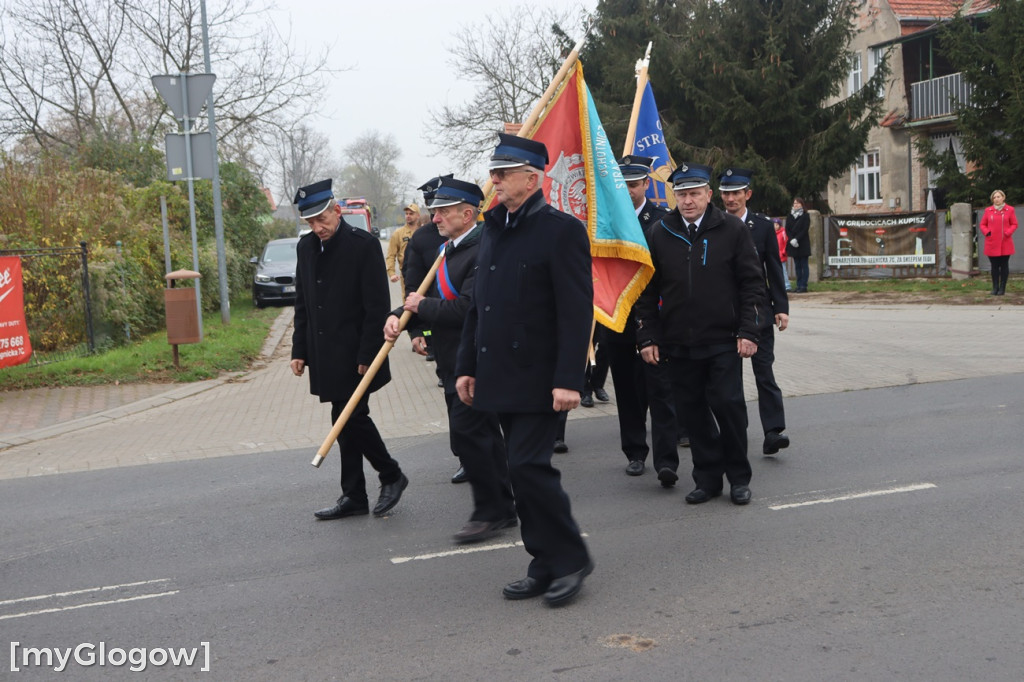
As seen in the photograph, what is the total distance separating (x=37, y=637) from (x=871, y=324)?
13521 mm

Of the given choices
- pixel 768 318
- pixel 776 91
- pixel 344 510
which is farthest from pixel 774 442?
pixel 776 91

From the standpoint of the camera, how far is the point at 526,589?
4648mm

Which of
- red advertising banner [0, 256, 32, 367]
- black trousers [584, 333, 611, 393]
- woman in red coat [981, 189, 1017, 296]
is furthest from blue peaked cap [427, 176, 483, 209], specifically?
woman in red coat [981, 189, 1017, 296]

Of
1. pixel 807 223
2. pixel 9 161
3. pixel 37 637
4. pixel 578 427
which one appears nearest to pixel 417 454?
pixel 578 427

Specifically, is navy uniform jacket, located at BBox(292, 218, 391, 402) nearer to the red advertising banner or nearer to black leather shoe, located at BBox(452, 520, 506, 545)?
black leather shoe, located at BBox(452, 520, 506, 545)

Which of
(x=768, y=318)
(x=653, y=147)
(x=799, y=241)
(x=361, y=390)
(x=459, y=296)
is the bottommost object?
(x=361, y=390)

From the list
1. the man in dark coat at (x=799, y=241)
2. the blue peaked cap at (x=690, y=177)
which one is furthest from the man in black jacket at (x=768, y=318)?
the man in dark coat at (x=799, y=241)

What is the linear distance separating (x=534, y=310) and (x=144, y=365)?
9.12 m

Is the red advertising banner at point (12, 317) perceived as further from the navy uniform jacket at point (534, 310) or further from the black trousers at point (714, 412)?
the navy uniform jacket at point (534, 310)

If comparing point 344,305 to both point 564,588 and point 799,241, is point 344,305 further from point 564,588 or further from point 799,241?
point 799,241

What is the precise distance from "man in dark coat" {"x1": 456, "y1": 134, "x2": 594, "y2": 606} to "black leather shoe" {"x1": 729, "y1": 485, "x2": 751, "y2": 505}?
5.64 feet

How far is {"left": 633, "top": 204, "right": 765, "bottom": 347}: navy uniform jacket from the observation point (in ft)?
19.9

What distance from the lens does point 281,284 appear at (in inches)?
918

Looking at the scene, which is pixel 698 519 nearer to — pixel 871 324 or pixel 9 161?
pixel 871 324
